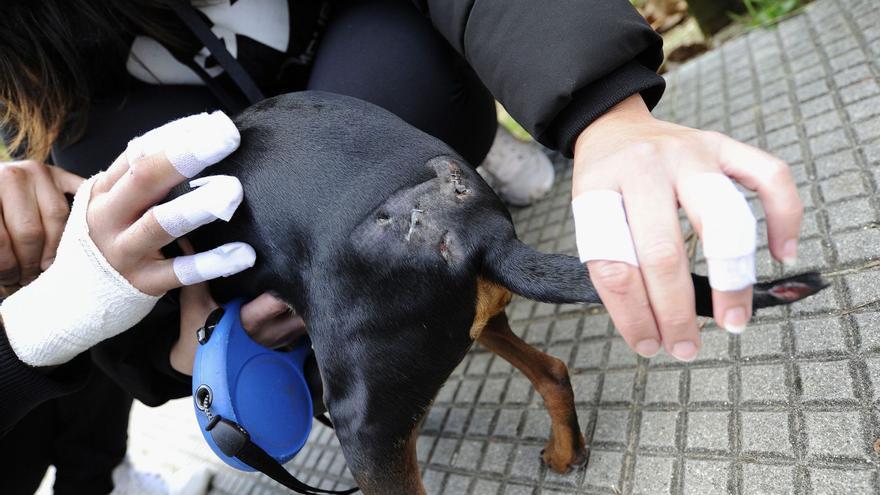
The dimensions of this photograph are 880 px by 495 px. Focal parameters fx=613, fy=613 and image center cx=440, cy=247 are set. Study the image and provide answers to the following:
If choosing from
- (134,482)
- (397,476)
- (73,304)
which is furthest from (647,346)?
(134,482)

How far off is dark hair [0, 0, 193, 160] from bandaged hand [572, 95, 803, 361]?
1.64 metres

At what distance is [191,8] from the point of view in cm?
199

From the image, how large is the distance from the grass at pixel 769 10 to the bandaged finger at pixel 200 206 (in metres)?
3.55

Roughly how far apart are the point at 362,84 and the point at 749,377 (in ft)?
5.31

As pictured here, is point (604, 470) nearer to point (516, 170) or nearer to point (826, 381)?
point (826, 381)

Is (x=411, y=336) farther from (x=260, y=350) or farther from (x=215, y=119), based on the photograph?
(x=215, y=119)

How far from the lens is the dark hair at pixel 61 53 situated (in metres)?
1.83

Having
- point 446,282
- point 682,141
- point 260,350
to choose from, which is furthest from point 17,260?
point 682,141

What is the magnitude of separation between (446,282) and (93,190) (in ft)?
3.22

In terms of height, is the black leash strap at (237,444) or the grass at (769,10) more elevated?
the black leash strap at (237,444)

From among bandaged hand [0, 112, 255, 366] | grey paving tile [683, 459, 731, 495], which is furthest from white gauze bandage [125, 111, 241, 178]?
grey paving tile [683, 459, 731, 495]

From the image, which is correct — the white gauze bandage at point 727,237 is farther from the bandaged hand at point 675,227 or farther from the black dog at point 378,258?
the black dog at point 378,258

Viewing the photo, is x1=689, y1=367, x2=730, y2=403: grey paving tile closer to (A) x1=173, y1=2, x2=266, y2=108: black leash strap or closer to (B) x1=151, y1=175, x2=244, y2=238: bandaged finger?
(B) x1=151, y1=175, x2=244, y2=238: bandaged finger

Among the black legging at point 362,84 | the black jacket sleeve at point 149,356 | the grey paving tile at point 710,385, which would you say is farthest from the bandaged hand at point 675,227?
the black jacket sleeve at point 149,356
